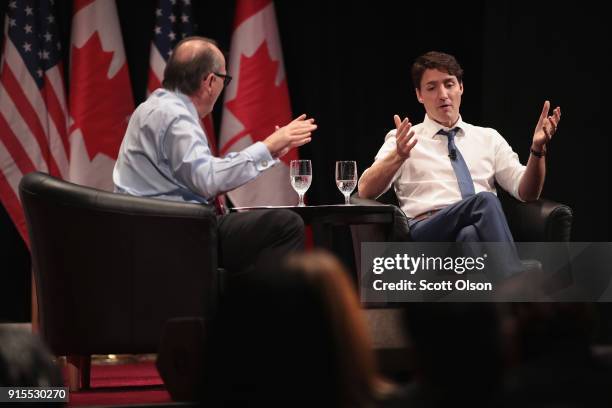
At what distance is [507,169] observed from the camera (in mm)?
4500

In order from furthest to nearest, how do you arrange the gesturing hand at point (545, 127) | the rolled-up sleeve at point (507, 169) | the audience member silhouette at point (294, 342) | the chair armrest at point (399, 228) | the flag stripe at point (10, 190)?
the flag stripe at point (10, 190) → the rolled-up sleeve at point (507, 169) → the gesturing hand at point (545, 127) → the chair armrest at point (399, 228) → the audience member silhouette at point (294, 342)

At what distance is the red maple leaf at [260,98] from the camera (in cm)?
546

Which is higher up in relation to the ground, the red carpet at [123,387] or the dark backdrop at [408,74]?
the dark backdrop at [408,74]

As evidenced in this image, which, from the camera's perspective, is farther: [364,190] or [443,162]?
[443,162]

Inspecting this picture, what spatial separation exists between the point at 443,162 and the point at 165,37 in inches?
73.2

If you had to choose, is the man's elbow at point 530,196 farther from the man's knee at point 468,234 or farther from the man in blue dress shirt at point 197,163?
the man in blue dress shirt at point 197,163

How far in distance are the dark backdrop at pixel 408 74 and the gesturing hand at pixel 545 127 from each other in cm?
130

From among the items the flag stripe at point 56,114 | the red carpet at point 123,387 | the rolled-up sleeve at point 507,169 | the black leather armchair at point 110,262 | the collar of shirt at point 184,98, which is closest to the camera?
the black leather armchair at point 110,262

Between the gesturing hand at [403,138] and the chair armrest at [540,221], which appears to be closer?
the gesturing hand at [403,138]

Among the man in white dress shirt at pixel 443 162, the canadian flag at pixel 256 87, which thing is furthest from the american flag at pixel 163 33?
the man in white dress shirt at pixel 443 162

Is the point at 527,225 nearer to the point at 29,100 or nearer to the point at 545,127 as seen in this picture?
Result: the point at 545,127

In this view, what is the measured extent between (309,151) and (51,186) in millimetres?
2719

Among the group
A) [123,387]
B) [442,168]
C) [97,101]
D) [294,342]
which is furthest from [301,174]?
[294,342]

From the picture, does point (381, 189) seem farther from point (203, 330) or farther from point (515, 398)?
point (515, 398)
